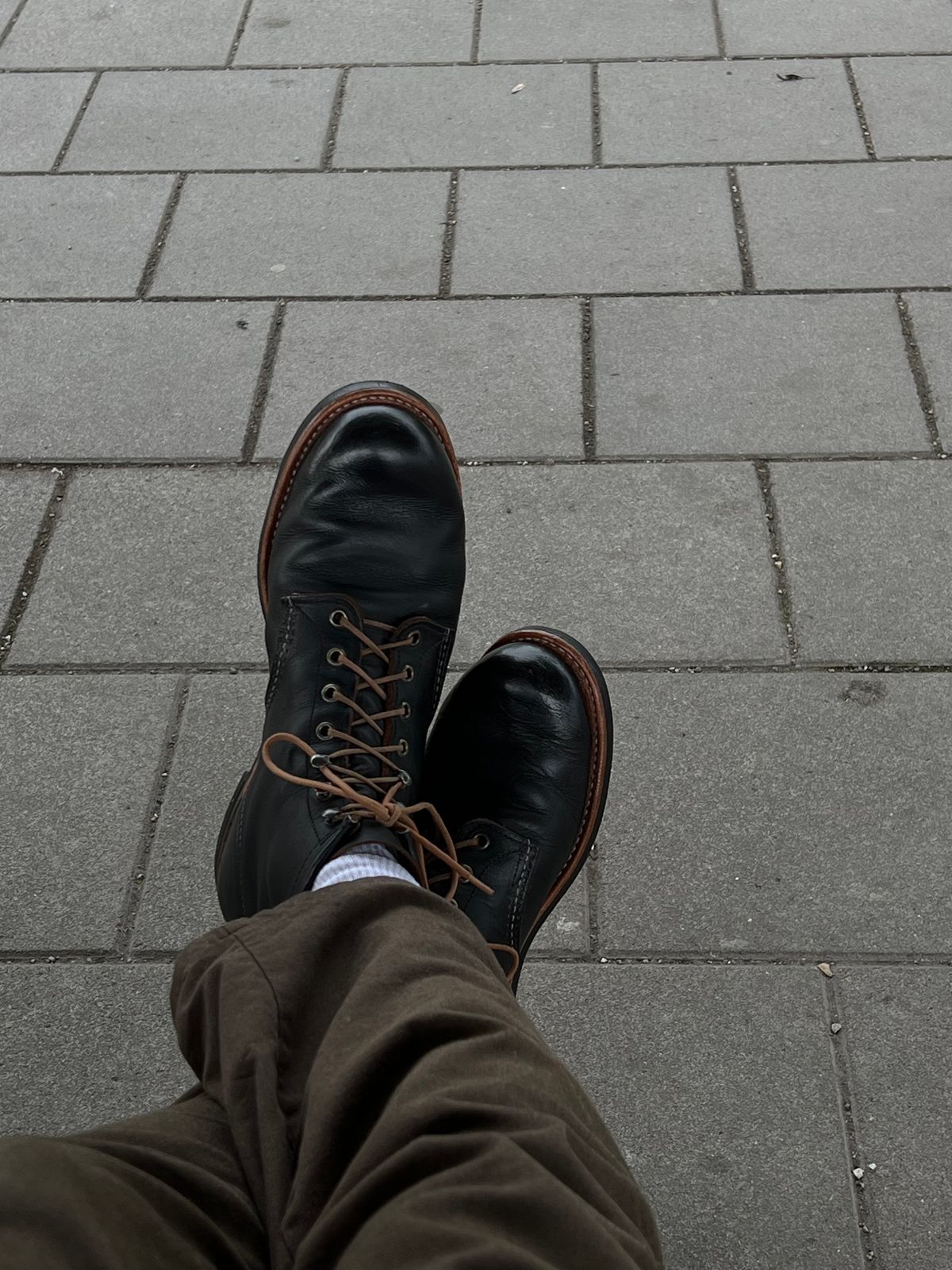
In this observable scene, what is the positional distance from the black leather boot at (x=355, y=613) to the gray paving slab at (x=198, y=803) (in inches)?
5.3

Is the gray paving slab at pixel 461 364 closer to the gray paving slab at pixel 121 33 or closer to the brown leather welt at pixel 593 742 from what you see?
the brown leather welt at pixel 593 742

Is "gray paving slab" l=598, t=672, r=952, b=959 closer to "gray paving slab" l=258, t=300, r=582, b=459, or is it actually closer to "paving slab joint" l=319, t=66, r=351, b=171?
"gray paving slab" l=258, t=300, r=582, b=459

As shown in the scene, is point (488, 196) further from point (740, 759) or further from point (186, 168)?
point (740, 759)

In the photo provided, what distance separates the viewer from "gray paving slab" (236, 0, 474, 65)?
131 inches

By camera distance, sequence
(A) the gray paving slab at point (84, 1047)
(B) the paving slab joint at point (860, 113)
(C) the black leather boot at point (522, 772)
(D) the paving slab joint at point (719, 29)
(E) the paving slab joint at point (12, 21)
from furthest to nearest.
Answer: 1. (E) the paving slab joint at point (12, 21)
2. (D) the paving slab joint at point (719, 29)
3. (B) the paving slab joint at point (860, 113)
4. (C) the black leather boot at point (522, 772)
5. (A) the gray paving slab at point (84, 1047)

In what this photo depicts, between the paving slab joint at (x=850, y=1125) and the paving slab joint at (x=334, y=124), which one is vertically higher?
the paving slab joint at (x=334, y=124)

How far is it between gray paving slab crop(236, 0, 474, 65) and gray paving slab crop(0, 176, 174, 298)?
1.95ft

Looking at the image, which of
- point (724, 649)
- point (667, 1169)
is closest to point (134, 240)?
point (724, 649)

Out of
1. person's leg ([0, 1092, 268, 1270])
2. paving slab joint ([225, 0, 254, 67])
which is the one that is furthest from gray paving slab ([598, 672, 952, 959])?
paving slab joint ([225, 0, 254, 67])

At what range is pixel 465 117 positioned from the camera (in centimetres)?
312

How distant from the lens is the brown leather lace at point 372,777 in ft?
5.50

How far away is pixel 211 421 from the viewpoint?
2490 mm

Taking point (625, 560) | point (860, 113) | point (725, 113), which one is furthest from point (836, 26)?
point (625, 560)

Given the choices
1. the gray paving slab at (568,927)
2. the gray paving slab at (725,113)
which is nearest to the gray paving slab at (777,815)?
the gray paving slab at (568,927)
